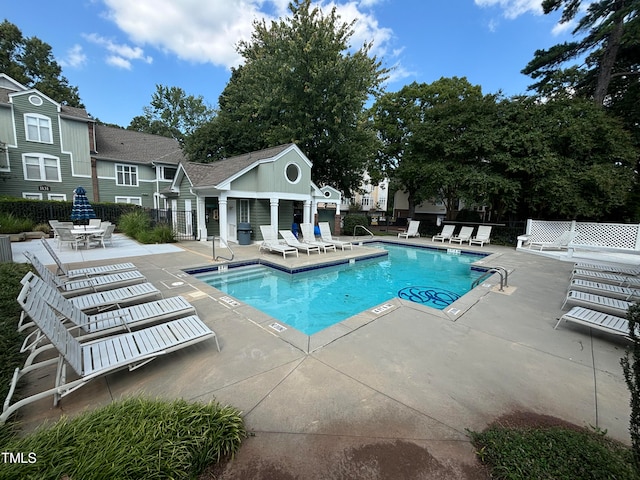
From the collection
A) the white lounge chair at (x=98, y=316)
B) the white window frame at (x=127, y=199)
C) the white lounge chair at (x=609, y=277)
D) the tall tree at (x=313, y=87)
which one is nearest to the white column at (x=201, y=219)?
the tall tree at (x=313, y=87)

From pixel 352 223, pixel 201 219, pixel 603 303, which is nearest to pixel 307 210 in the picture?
pixel 352 223

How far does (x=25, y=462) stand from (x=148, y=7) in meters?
14.6

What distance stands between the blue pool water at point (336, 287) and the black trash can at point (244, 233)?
4094 millimetres

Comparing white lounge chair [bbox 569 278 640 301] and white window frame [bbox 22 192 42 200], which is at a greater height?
white window frame [bbox 22 192 42 200]

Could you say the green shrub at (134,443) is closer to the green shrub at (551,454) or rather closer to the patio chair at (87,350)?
the patio chair at (87,350)

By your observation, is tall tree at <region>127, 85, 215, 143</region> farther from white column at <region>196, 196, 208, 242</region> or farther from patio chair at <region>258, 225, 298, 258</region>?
patio chair at <region>258, 225, 298, 258</region>

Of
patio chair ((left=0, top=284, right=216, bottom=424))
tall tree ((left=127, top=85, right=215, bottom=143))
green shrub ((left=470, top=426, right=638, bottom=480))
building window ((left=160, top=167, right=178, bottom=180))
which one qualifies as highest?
tall tree ((left=127, top=85, right=215, bottom=143))

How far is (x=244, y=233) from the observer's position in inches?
538

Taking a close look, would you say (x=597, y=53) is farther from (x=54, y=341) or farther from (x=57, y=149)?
(x=57, y=149)

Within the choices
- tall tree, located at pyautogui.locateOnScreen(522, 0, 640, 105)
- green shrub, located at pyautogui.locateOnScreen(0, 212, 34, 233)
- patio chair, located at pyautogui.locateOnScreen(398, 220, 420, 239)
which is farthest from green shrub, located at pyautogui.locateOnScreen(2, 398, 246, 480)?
tall tree, located at pyautogui.locateOnScreen(522, 0, 640, 105)

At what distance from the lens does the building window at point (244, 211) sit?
14.6 m

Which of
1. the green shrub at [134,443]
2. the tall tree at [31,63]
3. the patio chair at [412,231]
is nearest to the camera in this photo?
the green shrub at [134,443]

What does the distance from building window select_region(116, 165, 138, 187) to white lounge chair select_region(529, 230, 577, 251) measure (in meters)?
29.6

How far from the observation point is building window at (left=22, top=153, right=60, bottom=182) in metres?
18.2
